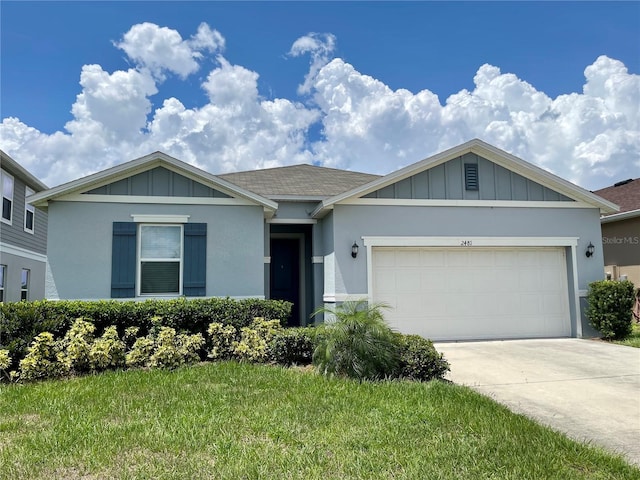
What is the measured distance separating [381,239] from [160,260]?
4.90 m

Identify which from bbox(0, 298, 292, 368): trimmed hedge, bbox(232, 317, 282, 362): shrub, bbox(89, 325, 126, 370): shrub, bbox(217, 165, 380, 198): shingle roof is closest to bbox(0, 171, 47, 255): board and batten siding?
bbox(217, 165, 380, 198): shingle roof

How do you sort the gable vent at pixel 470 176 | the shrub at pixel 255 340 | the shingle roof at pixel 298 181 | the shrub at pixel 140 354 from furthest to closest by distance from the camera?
the shingle roof at pixel 298 181 → the gable vent at pixel 470 176 → the shrub at pixel 255 340 → the shrub at pixel 140 354

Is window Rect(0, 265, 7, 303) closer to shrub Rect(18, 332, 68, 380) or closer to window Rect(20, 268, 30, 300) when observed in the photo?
window Rect(20, 268, 30, 300)

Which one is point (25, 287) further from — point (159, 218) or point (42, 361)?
point (42, 361)

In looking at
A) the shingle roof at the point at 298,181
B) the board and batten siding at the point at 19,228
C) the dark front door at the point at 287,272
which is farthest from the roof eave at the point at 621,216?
the board and batten siding at the point at 19,228

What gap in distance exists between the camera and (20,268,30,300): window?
15.1m

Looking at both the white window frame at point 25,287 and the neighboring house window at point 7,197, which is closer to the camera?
the neighboring house window at point 7,197

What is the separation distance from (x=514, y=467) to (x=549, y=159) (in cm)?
1368

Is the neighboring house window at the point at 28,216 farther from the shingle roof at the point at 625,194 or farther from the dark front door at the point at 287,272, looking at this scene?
the shingle roof at the point at 625,194

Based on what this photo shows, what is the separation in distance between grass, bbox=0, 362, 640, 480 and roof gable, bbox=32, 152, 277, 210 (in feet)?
15.2

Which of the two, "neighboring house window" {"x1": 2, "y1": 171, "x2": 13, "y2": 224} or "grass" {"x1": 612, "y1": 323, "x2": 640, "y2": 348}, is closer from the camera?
"grass" {"x1": 612, "y1": 323, "x2": 640, "y2": 348}

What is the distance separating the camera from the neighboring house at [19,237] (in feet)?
44.8

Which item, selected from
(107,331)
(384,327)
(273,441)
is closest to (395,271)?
(384,327)

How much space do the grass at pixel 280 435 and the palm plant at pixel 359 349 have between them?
372 millimetres
